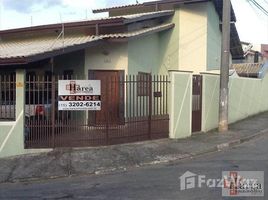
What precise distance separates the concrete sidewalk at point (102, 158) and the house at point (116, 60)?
2.24ft

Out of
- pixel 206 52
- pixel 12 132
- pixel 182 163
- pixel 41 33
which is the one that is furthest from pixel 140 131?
pixel 206 52

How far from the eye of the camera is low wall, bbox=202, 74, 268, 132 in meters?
18.1

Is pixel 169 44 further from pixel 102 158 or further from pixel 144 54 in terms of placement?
pixel 102 158

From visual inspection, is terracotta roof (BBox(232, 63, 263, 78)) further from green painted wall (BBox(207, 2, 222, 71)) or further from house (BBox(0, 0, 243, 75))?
Result: house (BBox(0, 0, 243, 75))

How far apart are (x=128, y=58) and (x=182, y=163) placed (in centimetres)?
767

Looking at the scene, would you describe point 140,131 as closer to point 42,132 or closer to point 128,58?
point 42,132

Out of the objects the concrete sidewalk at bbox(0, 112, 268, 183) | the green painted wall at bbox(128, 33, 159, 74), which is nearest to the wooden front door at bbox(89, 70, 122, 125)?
the concrete sidewalk at bbox(0, 112, 268, 183)

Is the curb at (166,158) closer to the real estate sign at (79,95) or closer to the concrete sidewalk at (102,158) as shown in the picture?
the concrete sidewalk at (102,158)

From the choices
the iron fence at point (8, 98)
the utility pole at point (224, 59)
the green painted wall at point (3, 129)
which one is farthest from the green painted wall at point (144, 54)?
the green painted wall at point (3, 129)

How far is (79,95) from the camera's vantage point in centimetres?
1383

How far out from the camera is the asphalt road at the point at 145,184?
8.56 meters

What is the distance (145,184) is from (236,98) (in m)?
14.0

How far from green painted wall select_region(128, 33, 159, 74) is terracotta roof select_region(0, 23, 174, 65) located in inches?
23.5

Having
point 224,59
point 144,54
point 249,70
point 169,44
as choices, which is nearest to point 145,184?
point 224,59
